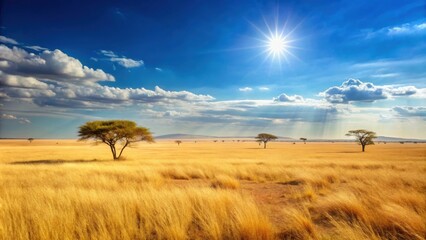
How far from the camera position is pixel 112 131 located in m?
45.6

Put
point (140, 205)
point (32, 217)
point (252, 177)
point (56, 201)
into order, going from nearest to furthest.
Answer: point (32, 217), point (140, 205), point (56, 201), point (252, 177)

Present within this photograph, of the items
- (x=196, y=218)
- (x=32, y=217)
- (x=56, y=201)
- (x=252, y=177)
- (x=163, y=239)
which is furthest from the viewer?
(x=252, y=177)

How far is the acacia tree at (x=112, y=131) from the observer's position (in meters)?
44.8

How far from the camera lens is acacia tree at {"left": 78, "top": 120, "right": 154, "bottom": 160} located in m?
44.8

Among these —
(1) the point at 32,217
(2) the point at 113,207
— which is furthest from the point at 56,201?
(2) the point at 113,207

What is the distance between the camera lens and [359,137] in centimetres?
9775

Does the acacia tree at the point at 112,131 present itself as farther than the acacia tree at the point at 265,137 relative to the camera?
No

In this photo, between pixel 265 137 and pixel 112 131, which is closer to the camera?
pixel 112 131

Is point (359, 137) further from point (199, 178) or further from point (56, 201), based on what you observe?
point (56, 201)

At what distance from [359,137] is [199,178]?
93638 millimetres

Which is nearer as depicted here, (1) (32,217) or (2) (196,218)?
(1) (32,217)

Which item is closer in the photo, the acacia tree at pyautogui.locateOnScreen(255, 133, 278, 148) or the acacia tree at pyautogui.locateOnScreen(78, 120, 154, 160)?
the acacia tree at pyautogui.locateOnScreen(78, 120, 154, 160)

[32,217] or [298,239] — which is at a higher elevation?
[32,217]

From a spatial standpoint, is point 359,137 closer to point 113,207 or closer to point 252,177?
point 252,177
